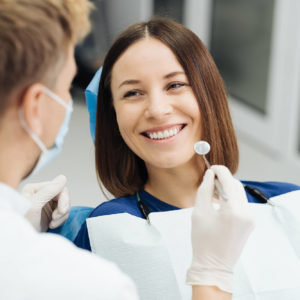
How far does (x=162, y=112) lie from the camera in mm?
1427

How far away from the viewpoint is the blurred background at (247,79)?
3.50m

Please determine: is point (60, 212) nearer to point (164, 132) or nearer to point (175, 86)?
point (164, 132)

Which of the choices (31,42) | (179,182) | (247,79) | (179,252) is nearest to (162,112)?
(179,182)

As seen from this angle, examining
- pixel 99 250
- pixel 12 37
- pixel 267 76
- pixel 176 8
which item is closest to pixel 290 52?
pixel 267 76

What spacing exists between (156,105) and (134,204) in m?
0.31

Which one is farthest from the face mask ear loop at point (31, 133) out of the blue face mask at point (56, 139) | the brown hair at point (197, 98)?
the brown hair at point (197, 98)

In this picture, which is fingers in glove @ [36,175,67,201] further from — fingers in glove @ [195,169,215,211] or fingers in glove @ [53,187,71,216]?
fingers in glove @ [195,169,215,211]

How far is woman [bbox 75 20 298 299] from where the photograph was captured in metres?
1.45

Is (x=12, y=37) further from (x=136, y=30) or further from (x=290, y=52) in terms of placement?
(x=290, y=52)

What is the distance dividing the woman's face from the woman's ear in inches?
21.9

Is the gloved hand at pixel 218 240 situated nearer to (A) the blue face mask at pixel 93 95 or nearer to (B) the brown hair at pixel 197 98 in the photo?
(B) the brown hair at pixel 197 98

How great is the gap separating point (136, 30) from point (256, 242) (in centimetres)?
66

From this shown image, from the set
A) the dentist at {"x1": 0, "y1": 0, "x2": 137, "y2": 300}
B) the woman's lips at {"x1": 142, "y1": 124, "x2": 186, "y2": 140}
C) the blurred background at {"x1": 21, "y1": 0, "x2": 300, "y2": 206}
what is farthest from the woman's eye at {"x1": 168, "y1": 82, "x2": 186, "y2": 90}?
the blurred background at {"x1": 21, "y1": 0, "x2": 300, "y2": 206}

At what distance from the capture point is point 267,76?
12.8 feet
